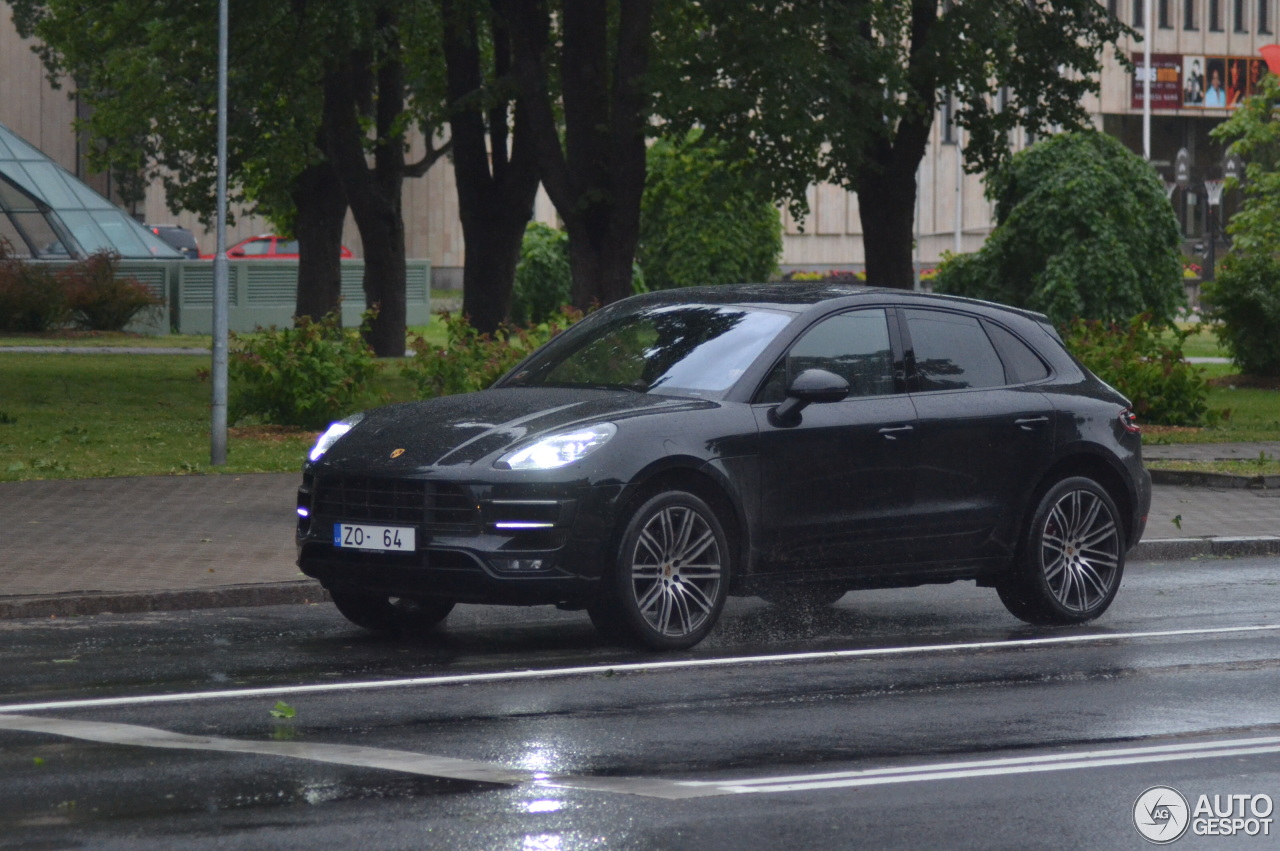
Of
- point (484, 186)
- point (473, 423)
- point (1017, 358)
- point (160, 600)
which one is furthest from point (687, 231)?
point (473, 423)

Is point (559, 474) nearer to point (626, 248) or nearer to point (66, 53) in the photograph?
point (626, 248)

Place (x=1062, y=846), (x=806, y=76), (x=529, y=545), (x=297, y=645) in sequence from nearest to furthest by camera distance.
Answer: (x=1062, y=846) → (x=529, y=545) → (x=297, y=645) → (x=806, y=76)

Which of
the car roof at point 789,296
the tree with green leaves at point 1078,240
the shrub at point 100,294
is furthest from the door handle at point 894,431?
the shrub at point 100,294

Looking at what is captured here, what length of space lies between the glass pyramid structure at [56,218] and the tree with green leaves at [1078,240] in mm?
16988

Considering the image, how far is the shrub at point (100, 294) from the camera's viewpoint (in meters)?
38.6

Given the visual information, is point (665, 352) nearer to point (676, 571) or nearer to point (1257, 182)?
point (676, 571)

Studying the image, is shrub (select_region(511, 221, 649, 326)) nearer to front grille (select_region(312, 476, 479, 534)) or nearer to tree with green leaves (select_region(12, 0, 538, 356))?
tree with green leaves (select_region(12, 0, 538, 356))

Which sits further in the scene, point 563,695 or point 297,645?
point 297,645

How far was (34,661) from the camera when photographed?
8945mm

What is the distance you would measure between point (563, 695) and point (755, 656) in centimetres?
141

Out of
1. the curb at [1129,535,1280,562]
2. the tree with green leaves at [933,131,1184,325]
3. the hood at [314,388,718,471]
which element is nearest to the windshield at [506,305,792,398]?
the hood at [314,388,718,471]

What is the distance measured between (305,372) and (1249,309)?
1620 centimetres

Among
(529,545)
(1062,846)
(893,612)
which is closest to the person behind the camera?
(1062,846)

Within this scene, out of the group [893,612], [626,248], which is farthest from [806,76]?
[893,612]
